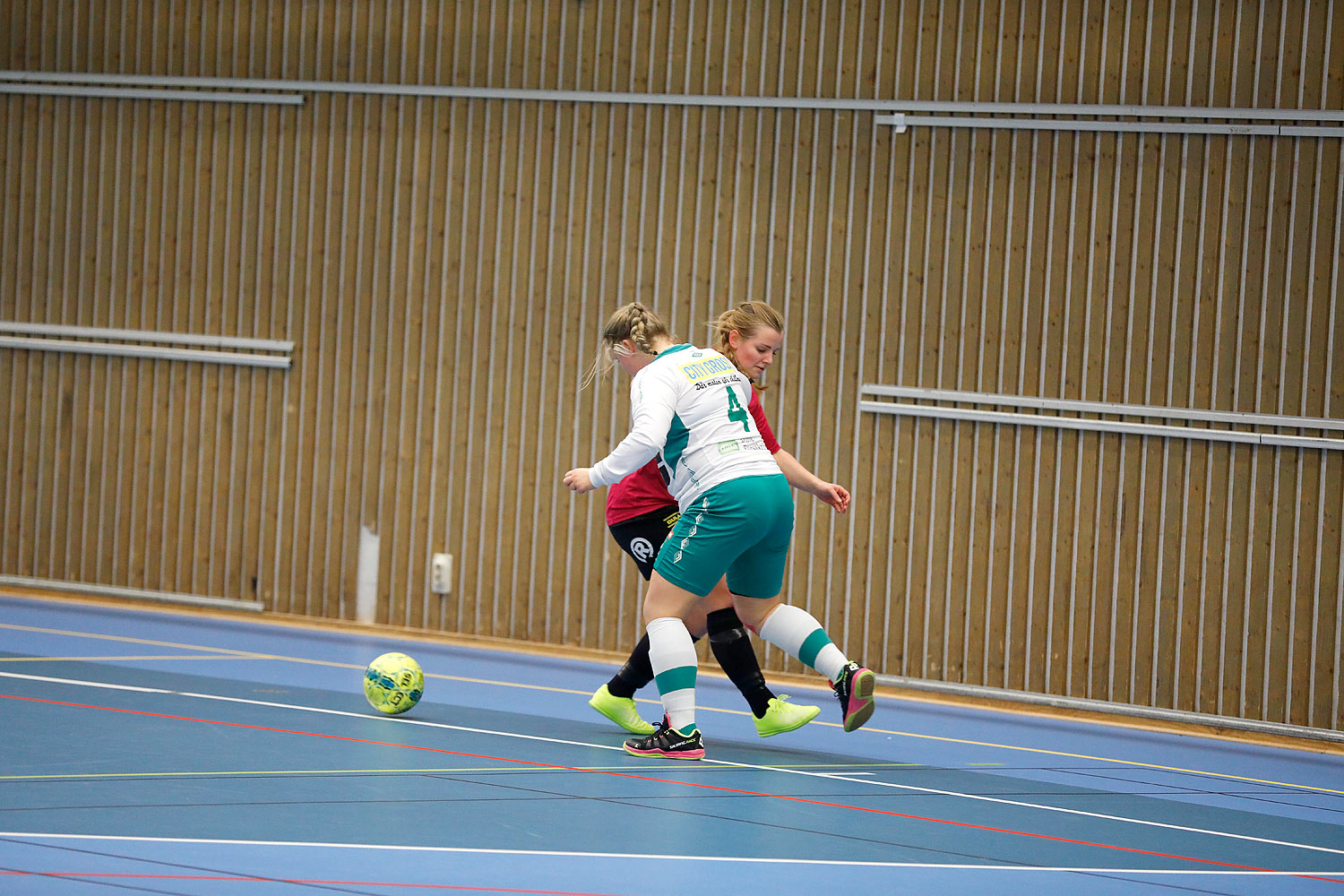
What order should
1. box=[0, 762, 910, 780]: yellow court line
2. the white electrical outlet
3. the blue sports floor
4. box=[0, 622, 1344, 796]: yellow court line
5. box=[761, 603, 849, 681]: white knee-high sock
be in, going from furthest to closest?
the white electrical outlet
box=[0, 622, 1344, 796]: yellow court line
box=[761, 603, 849, 681]: white knee-high sock
box=[0, 762, 910, 780]: yellow court line
the blue sports floor

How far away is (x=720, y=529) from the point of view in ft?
18.1

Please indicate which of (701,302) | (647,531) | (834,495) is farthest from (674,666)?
(701,302)

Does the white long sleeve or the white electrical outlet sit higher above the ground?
the white long sleeve

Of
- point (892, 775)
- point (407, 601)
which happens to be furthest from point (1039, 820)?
point (407, 601)

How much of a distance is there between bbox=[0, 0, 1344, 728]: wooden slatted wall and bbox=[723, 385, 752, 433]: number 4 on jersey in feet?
10.3

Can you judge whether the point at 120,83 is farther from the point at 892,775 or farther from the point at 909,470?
the point at 892,775

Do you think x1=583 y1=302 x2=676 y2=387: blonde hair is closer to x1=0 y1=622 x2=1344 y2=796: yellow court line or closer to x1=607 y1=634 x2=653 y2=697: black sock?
x1=607 y1=634 x2=653 y2=697: black sock

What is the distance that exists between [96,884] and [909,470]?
6.03 meters

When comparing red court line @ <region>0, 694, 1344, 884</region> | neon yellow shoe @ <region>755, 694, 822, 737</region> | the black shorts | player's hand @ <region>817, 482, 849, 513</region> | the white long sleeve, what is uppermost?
the white long sleeve

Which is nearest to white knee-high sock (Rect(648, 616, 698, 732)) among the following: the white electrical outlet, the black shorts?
the black shorts

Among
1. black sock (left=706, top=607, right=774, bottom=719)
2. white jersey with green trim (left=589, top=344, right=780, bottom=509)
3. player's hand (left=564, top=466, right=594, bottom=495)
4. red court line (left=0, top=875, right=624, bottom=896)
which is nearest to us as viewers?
red court line (left=0, top=875, right=624, bottom=896)

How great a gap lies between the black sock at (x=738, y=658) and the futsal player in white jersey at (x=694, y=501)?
260mm

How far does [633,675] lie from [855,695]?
3.09ft

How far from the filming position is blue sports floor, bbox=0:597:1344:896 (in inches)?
149
